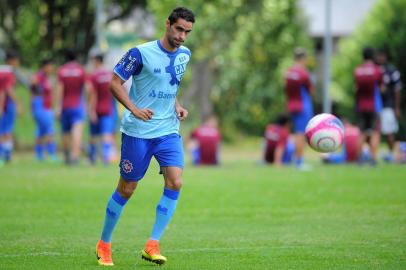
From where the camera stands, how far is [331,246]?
11117 millimetres

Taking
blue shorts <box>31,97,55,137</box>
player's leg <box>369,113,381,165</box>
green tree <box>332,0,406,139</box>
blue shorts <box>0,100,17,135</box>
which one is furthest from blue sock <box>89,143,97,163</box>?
green tree <box>332,0,406,139</box>

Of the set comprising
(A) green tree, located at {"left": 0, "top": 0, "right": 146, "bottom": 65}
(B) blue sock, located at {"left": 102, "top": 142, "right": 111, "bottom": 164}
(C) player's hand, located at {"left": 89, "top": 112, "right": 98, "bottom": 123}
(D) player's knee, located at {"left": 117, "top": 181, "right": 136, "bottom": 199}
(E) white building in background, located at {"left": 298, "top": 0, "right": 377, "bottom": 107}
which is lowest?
(B) blue sock, located at {"left": 102, "top": 142, "right": 111, "bottom": 164}

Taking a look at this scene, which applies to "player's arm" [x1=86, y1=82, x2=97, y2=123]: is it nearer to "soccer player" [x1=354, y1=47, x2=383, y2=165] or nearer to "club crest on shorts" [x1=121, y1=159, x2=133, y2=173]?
"soccer player" [x1=354, y1=47, x2=383, y2=165]

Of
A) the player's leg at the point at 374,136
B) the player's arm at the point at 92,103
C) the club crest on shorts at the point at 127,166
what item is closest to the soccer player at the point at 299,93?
the player's leg at the point at 374,136

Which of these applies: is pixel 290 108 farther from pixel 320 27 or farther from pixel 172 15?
pixel 320 27

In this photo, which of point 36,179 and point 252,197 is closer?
point 252,197

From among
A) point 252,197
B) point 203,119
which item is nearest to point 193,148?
point 203,119

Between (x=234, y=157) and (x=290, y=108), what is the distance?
6770 millimetres

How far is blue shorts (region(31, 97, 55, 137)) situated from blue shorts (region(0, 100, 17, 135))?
95cm

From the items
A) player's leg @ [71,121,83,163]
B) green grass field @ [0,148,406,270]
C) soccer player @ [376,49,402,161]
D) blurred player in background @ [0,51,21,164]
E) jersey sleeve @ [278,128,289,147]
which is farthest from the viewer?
jersey sleeve @ [278,128,289,147]

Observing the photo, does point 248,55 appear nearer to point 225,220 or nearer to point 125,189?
point 225,220

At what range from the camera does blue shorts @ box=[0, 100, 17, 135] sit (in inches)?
985

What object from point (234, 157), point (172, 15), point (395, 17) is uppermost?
point (395, 17)

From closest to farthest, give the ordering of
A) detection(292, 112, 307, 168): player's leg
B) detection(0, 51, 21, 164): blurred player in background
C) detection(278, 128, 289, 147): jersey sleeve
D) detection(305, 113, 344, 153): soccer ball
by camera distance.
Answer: detection(305, 113, 344, 153): soccer ball
detection(292, 112, 307, 168): player's leg
detection(0, 51, 21, 164): blurred player in background
detection(278, 128, 289, 147): jersey sleeve
